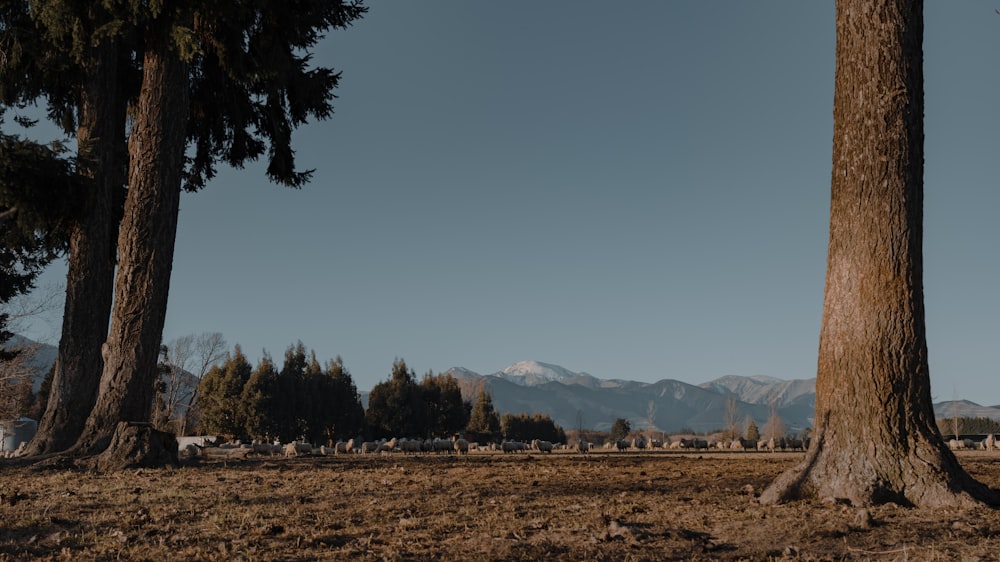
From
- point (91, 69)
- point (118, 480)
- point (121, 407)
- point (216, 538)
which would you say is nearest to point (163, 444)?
point (121, 407)

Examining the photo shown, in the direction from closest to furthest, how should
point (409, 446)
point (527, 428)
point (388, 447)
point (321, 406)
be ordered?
point (409, 446)
point (388, 447)
point (321, 406)
point (527, 428)

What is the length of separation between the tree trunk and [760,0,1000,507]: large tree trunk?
29.5 ft

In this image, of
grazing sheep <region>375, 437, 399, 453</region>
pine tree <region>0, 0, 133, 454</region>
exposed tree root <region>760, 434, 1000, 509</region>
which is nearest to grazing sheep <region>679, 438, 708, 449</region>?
grazing sheep <region>375, 437, 399, 453</region>

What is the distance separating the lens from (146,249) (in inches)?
419

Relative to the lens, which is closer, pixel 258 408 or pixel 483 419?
pixel 258 408

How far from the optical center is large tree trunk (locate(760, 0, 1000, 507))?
5676mm

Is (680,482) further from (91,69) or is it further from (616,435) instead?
(616,435)

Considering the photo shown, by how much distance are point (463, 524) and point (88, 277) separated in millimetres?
10069

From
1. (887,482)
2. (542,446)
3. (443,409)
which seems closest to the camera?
(887,482)

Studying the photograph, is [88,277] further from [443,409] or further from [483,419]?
[483,419]

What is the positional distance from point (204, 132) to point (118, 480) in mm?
8984

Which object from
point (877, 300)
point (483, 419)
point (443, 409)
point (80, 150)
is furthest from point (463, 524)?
point (483, 419)

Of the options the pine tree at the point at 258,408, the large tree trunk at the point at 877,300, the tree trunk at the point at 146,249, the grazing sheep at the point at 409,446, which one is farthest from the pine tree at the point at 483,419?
the large tree trunk at the point at 877,300

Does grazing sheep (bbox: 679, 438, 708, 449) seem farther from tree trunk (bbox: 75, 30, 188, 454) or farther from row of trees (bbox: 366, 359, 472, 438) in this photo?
tree trunk (bbox: 75, 30, 188, 454)
